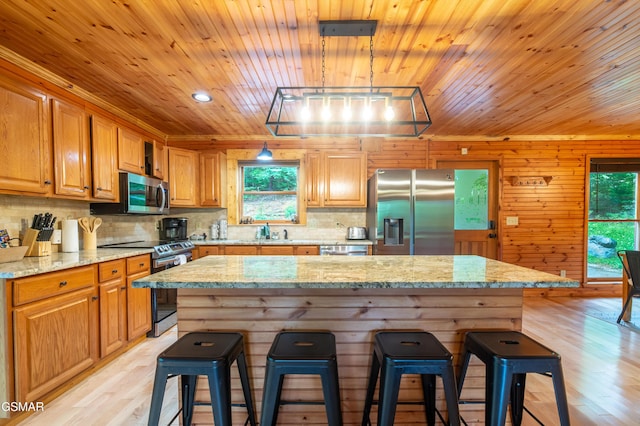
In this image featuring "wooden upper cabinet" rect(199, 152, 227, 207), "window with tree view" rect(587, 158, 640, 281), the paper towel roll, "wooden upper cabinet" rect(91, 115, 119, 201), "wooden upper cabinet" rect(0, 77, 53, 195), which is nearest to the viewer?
"wooden upper cabinet" rect(0, 77, 53, 195)

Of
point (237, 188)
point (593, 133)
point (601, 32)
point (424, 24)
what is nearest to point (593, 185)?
point (593, 133)

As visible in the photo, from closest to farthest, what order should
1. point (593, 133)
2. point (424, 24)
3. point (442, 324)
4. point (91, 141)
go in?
1. point (442, 324)
2. point (424, 24)
3. point (91, 141)
4. point (593, 133)

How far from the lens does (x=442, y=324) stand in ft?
4.98

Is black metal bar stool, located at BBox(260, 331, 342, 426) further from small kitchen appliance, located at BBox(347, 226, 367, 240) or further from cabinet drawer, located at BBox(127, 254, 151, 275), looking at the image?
small kitchen appliance, located at BBox(347, 226, 367, 240)

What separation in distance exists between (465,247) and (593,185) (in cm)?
220

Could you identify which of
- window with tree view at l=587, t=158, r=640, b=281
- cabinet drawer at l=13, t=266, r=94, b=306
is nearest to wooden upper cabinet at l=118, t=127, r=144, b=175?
cabinet drawer at l=13, t=266, r=94, b=306

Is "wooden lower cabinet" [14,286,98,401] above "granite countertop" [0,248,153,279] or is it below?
below

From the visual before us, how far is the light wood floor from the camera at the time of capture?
176cm

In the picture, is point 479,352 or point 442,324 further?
point 442,324

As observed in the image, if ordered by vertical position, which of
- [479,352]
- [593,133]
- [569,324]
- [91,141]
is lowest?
[569,324]

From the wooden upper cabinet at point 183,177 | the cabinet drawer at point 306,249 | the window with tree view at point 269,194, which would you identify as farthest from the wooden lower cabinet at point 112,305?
the window with tree view at point 269,194

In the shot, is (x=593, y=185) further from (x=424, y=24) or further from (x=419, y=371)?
(x=419, y=371)

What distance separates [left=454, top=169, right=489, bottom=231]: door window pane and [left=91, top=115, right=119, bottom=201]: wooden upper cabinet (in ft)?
14.5

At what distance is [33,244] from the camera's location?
216 centimetres
